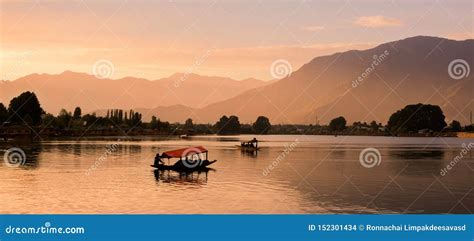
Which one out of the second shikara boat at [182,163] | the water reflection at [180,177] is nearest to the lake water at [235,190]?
the water reflection at [180,177]

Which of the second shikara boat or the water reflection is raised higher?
the second shikara boat

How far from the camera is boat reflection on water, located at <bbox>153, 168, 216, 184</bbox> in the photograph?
210 ft

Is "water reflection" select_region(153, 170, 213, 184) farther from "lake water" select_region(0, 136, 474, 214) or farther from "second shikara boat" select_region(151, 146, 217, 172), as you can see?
"second shikara boat" select_region(151, 146, 217, 172)

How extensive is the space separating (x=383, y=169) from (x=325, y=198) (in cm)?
3552

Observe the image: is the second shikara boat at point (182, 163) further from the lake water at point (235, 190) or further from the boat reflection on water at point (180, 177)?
the lake water at point (235, 190)

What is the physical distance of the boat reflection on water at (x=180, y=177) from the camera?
64.1m

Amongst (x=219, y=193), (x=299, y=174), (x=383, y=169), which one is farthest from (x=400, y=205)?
(x=383, y=169)

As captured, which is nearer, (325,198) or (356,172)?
(325,198)

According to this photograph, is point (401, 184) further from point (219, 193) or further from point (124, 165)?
point (124, 165)

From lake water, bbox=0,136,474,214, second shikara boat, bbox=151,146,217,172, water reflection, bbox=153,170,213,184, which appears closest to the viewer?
lake water, bbox=0,136,474,214

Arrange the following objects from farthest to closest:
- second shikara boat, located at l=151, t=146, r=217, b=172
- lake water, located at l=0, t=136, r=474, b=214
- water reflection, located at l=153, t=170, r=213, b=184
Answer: second shikara boat, located at l=151, t=146, r=217, b=172 < water reflection, located at l=153, t=170, r=213, b=184 < lake water, located at l=0, t=136, r=474, b=214

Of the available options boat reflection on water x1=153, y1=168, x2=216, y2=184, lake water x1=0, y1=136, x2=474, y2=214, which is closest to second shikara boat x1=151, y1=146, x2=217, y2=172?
boat reflection on water x1=153, y1=168, x2=216, y2=184

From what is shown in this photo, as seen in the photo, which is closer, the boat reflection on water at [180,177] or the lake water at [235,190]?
the lake water at [235,190]

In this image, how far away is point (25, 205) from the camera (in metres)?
44.3
